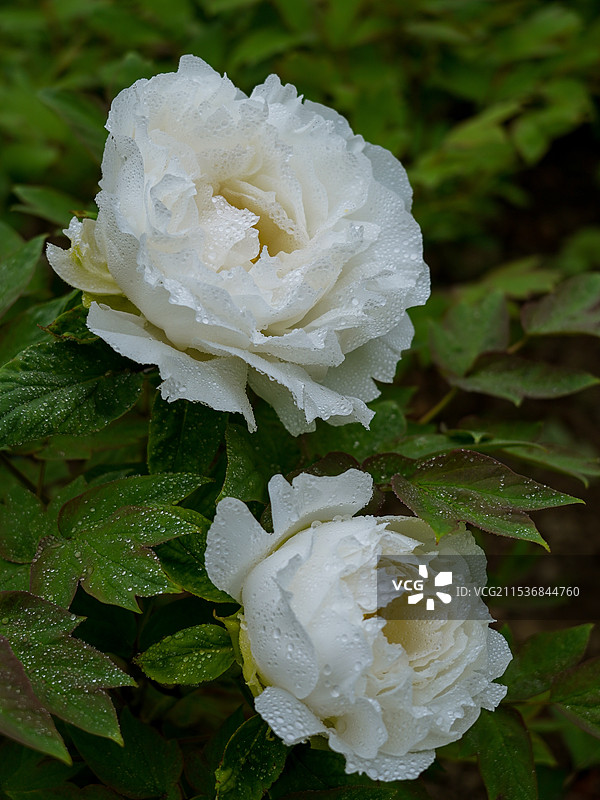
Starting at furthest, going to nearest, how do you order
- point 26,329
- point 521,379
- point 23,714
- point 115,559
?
1. point 521,379
2. point 26,329
3. point 115,559
4. point 23,714

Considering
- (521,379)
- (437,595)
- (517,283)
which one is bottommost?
(517,283)

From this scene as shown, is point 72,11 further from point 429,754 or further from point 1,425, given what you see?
point 429,754

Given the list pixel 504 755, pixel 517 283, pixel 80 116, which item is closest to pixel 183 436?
pixel 504 755

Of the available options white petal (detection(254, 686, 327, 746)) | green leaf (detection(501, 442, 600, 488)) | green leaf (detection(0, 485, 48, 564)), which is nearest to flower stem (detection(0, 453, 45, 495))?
green leaf (detection(0, 485, 48, 564))

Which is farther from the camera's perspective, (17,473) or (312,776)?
(17,473)

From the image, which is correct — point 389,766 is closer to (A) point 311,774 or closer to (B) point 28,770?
(A) point 311,774

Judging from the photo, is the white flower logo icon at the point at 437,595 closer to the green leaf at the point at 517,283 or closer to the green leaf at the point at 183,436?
the green leaf at the point at 183,436

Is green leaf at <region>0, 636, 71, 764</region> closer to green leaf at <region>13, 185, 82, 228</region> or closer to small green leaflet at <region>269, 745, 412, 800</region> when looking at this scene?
small green leaflet at <region>269, 745, 412, 800</region>

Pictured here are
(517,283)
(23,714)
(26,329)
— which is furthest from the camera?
(517,283)
